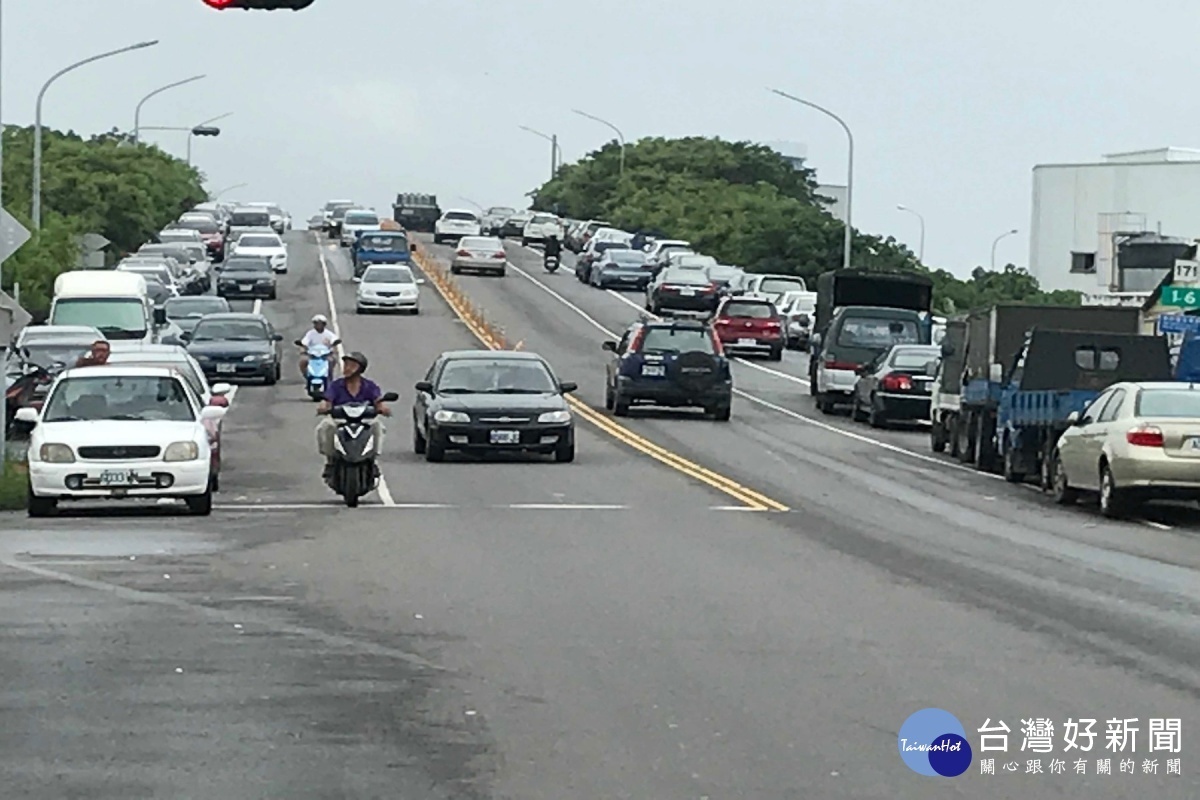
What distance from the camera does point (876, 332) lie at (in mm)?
46750

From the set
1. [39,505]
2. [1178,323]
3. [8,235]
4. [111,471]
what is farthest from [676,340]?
[111,471]

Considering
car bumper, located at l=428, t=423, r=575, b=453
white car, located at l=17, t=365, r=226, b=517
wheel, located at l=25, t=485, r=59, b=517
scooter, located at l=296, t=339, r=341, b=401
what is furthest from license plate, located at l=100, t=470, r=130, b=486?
scooter, located at l=296, t=339, r=341, b=401

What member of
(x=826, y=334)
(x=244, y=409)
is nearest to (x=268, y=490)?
(x=244, y=409)

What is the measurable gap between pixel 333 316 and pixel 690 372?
2896 cm

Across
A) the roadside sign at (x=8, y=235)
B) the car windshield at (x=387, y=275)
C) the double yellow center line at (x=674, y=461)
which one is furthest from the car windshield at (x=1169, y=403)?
the car windshield at (x=387, y=275)

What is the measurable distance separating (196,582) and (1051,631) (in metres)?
5.85

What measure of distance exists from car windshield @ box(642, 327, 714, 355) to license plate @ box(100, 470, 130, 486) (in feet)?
63.4

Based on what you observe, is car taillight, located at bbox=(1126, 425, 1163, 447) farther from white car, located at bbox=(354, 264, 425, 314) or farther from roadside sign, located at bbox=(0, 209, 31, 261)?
white car, located at bbox=(354, 264, 425, 314)

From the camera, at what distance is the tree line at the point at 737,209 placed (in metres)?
96.5

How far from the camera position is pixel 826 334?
47656 mm

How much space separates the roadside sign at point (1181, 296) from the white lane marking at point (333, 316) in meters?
11.9

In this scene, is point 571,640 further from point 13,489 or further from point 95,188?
point 95,188

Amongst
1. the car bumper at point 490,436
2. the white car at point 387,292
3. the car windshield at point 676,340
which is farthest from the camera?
the white car at point 387,292

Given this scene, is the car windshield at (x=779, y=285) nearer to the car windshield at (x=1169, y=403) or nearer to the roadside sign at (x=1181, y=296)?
the roadside sign at (x=1181, y=296)
